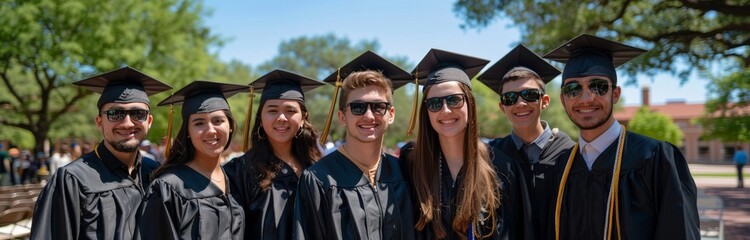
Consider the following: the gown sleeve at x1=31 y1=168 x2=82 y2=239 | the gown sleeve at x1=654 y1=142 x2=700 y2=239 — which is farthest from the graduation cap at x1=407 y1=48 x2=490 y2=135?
the gown sleeve at x1=31 y1=168 x2=82 y2=239

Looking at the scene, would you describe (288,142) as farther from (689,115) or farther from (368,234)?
(689,115)

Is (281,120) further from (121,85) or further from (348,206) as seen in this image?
(121,85)

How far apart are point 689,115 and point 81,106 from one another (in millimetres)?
56853

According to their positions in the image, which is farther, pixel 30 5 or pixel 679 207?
pixel 30 5

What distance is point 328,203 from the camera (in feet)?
9.70

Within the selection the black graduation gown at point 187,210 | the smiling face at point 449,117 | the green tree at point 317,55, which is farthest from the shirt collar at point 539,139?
the green tree at point 317,55

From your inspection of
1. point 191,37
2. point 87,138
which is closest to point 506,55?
point 191,37

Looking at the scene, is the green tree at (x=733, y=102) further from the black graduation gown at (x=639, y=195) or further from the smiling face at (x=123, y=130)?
the smiling face at (x=123, y=130)

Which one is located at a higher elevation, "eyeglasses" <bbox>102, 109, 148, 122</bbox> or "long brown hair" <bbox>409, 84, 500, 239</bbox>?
"eyeglasses" <bbox>102, 109, 148, 122</bbox>

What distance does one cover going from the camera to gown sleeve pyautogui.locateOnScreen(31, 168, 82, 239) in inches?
121

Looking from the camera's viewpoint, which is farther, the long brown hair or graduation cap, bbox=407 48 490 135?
graduation cap, bbox=407 48 490 135

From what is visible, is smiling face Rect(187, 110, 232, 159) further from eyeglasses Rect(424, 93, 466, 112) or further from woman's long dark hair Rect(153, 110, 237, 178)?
eyeglasses Rect(424, 93, 466, 112)

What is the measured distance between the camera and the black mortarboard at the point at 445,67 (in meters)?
3.20

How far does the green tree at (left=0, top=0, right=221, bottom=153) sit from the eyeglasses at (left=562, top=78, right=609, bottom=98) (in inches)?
568
